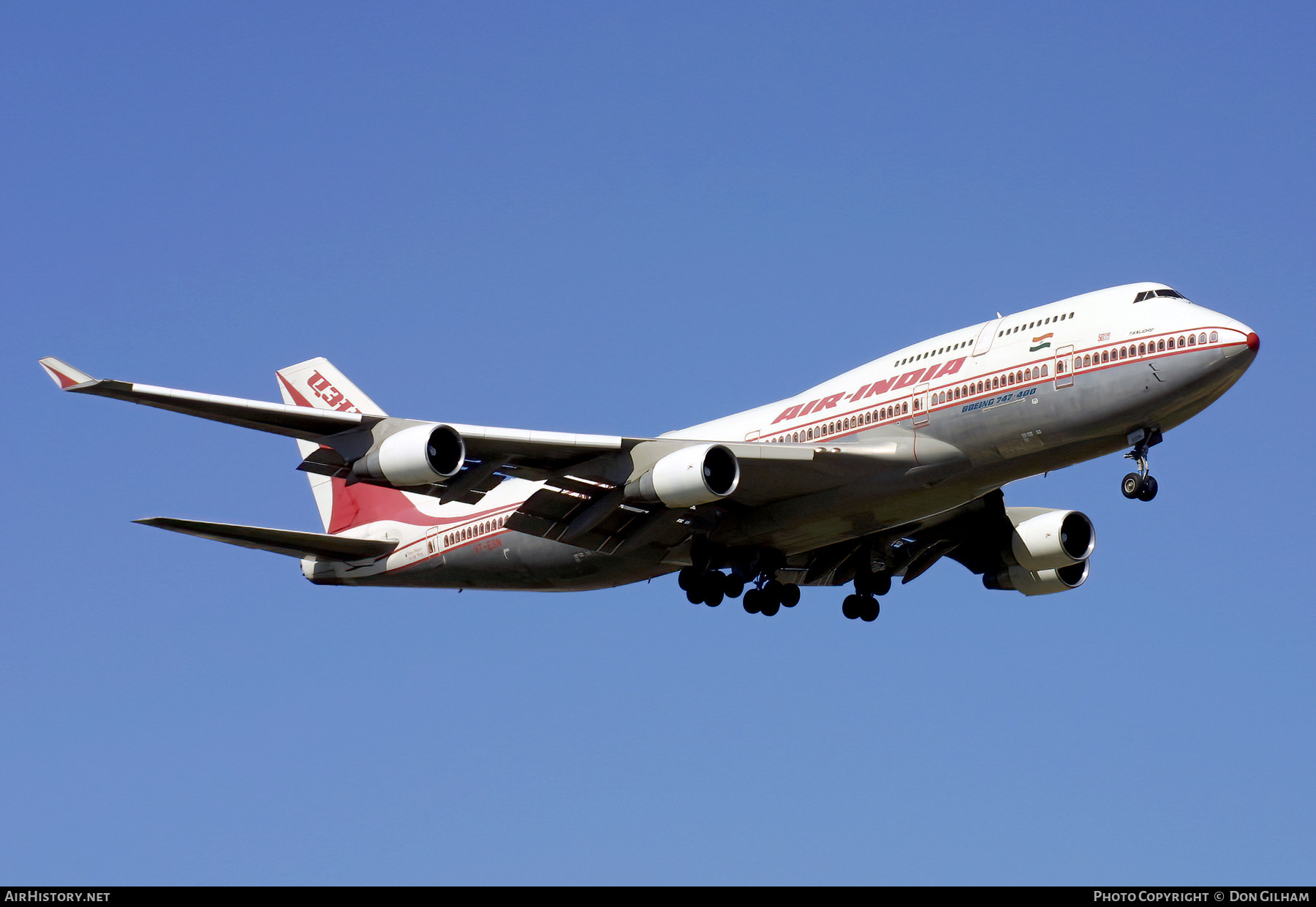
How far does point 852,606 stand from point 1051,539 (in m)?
5.46

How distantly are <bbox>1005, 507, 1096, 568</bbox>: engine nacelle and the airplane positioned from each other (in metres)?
0.05

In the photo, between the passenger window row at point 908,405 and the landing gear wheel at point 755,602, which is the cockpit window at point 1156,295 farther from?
the landing gear wheel at point 755,602

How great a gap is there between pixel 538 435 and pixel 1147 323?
13320mm

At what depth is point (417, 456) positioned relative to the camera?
31734 mm

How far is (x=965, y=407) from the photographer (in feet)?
108

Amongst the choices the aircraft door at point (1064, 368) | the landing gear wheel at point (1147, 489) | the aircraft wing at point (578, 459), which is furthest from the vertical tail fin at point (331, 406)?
the landing gear wheel at point (1147, 489)

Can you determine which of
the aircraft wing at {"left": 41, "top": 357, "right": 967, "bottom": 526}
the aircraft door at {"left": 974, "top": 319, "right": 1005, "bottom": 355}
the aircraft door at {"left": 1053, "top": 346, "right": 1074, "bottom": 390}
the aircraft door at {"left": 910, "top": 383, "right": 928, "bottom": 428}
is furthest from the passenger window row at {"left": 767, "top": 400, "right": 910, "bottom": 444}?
the aircraft door at {"left": 1053, "top": 346, "right": 1074, "bottom": 390}

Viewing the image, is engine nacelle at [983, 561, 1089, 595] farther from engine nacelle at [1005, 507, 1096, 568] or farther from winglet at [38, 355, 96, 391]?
winglet at [38, 355, 96, 391]

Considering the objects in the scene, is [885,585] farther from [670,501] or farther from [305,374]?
[305,374]

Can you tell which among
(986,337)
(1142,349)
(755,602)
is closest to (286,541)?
(755,602)

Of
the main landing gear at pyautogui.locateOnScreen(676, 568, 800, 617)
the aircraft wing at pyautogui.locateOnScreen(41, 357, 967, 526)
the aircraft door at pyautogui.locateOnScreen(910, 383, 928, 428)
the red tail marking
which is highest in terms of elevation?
the red tail marking

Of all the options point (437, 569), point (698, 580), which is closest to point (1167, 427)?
point (698, 580)

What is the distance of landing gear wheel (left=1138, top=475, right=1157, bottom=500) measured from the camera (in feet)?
103
